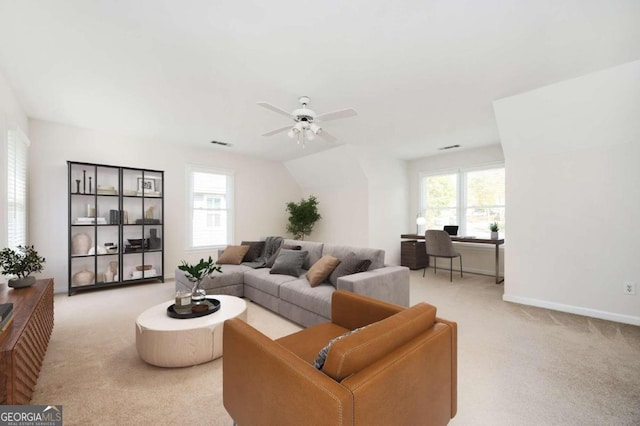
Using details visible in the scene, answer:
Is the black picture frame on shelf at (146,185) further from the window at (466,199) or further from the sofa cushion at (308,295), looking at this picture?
the window at (466,199)

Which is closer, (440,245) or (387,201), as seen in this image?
(440,245)

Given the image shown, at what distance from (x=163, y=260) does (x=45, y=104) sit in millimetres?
2721

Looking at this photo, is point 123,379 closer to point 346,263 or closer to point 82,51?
point 346,263

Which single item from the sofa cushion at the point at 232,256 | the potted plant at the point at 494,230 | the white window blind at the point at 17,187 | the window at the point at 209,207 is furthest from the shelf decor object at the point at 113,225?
the potted plant at the point at 494,230

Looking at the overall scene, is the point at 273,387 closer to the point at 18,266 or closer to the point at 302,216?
the point at 18,266

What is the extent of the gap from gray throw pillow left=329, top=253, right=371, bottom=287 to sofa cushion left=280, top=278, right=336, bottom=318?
0.11m

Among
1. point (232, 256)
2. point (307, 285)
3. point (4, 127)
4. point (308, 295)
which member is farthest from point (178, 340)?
point (4, 127)

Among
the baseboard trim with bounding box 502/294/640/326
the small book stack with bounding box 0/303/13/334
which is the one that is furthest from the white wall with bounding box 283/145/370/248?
the small book stack with bounding box 0/303/13/334

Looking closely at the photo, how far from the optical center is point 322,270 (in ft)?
10.3

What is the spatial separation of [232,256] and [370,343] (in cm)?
365

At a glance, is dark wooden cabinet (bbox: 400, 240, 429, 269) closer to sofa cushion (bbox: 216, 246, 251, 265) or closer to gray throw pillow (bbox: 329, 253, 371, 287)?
gray throw pillow (bbox: 329, 253, 371, 287)

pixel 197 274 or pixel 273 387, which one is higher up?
pixel 197 274

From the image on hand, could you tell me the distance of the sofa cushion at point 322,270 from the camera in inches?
122

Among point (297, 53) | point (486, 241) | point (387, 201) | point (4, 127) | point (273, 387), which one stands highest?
point (297, 53)
